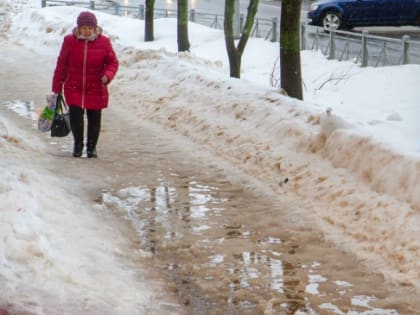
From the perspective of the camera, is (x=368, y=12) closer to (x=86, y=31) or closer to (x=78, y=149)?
(x=78, y=149)

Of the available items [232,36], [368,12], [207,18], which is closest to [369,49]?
[368,12]

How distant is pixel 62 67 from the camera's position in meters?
9.33

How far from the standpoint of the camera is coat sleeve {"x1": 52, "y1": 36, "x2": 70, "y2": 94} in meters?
9.23

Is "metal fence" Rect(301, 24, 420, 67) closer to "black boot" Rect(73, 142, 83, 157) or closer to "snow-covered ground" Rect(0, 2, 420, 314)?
"snow-covered ground" Rect(0, 2, 420, 314)

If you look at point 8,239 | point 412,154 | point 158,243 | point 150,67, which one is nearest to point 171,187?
point 158,243

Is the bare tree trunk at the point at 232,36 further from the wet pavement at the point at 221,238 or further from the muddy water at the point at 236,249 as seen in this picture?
the muddy water at the point at 236,249

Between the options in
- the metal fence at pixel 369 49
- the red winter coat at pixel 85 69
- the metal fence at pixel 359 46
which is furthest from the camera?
the metal fence at pixel 359 46

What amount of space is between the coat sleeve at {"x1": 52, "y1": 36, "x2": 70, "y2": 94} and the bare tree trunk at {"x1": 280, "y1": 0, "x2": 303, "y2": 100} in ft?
11.4

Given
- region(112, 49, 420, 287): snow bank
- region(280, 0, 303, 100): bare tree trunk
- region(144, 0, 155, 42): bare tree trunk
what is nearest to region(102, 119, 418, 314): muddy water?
region(112, 49, 420, 287): snow bank

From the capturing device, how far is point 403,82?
17406 mm

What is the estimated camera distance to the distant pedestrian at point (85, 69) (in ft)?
30.1

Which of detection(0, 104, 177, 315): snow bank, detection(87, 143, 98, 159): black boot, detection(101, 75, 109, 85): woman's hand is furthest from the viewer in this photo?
detection(87, 143, 98, 159): black boot

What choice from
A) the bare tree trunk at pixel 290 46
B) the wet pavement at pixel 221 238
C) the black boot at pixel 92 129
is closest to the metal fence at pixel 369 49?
Result: the bare tree trunk at pixel 290 46

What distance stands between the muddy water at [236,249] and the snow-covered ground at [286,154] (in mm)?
251
